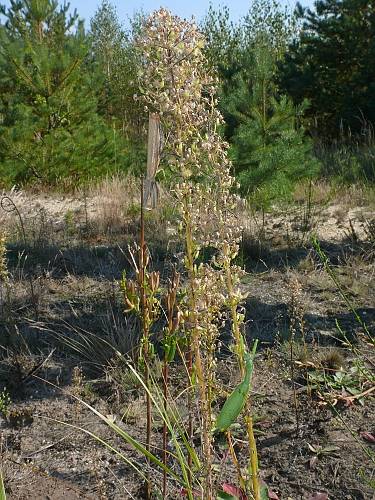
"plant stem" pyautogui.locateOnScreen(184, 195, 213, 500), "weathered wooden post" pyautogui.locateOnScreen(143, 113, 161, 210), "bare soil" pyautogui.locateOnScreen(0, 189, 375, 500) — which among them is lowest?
"bare soil" pyautogui.locateOnScreen(0, 189, 375, 500)

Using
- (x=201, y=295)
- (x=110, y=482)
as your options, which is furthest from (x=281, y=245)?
(x=201, y=295)

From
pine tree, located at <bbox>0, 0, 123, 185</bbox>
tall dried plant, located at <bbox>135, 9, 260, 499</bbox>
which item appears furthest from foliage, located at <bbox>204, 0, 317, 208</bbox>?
tall dried plant, located at <bbox>135, 9, 260, 499</bbox>

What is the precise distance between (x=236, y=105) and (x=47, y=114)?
322 cm

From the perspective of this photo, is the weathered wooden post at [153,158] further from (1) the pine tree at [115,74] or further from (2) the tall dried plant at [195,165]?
(1) the pine tree at [115,74]

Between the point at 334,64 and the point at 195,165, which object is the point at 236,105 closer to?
the point at 195,165

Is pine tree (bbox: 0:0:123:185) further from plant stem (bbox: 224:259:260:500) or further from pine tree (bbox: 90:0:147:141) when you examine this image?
plant stem (bbox: 224:259:260:500)

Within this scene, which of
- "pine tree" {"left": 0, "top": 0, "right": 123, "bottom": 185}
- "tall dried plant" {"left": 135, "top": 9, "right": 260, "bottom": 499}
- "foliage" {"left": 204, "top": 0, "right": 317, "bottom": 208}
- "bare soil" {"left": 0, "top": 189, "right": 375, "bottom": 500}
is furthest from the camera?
"pine tree" {"left": 0, "top": 0, "right": 123, "bottom": 185}

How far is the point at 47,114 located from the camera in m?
9.05

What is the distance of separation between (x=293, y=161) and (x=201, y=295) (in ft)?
17.1

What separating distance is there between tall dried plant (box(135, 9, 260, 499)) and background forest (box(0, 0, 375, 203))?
9cm

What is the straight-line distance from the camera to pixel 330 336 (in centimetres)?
348

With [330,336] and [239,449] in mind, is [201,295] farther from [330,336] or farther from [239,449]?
[330,336]

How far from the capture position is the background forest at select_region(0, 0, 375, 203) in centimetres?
665

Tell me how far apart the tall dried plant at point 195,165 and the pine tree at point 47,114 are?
7384 mm
